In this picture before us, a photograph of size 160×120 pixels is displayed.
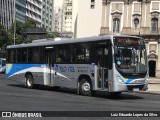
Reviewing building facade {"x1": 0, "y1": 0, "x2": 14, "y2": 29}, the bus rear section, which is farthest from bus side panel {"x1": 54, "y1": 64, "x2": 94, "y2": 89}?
building facade {"x1": 0, "y1": 0, "x2": 14, "y2": 29}

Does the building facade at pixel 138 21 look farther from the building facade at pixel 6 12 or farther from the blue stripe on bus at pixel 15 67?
the building facade at pixel 6 12

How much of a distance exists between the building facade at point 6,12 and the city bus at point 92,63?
308ft

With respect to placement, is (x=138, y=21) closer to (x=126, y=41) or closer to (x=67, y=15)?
(x=126, y=41)

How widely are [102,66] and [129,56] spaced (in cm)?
136

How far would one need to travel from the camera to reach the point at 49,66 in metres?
23.3

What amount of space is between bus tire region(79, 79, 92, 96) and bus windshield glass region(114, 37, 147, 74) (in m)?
2.28

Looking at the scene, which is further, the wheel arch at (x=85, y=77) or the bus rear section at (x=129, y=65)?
the wheel arch at (x=85, y=77)

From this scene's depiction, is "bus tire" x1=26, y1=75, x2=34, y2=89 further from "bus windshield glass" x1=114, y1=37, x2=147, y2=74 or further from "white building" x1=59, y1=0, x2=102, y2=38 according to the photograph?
"white building" x1=59, y1=0, x2=102, y2=38

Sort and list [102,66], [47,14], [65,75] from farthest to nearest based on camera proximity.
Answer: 1. [47,14]
2. [65,75]
3. [102,66]

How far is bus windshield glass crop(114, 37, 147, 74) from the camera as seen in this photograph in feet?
61.2

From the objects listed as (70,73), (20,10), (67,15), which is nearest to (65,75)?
(70,73)

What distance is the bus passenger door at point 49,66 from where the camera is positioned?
2314 cm

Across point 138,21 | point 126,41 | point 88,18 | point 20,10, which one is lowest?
point 126,41

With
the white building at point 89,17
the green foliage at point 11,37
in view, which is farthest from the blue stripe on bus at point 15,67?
the white building at point 89,17
